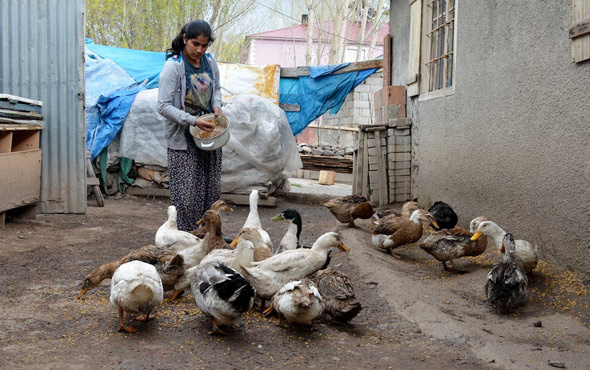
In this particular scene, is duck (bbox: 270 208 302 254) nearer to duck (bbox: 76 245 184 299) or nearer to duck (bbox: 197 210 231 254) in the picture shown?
duck (bbox: 197 210 231 254)

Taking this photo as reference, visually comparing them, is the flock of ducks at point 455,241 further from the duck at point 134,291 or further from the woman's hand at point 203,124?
the duck at point 134,291

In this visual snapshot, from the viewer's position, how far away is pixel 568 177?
558 centimetres

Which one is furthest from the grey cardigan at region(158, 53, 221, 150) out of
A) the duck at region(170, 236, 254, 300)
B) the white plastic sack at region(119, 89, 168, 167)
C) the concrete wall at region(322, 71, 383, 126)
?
the concrete wall at region(322, 71, 383, 126)

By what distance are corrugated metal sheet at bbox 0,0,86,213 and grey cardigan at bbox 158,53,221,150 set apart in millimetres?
3418

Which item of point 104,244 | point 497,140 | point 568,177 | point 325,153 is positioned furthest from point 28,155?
point 325,153

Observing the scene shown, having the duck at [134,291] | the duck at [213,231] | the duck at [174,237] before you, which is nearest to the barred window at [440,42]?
the duck at [213,231]

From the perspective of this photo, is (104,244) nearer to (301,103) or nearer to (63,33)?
(63,33)

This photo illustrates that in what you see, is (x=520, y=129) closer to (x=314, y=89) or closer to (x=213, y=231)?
(x=213, y=231)

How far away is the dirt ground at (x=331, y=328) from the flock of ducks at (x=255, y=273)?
16cm

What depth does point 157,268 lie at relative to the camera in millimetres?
4820

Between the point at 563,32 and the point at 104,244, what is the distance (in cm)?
556

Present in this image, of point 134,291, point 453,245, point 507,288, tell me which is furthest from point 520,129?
point 134,291

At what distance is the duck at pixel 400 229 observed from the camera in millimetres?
6984

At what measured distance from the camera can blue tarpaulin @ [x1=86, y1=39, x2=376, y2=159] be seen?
451 inches
